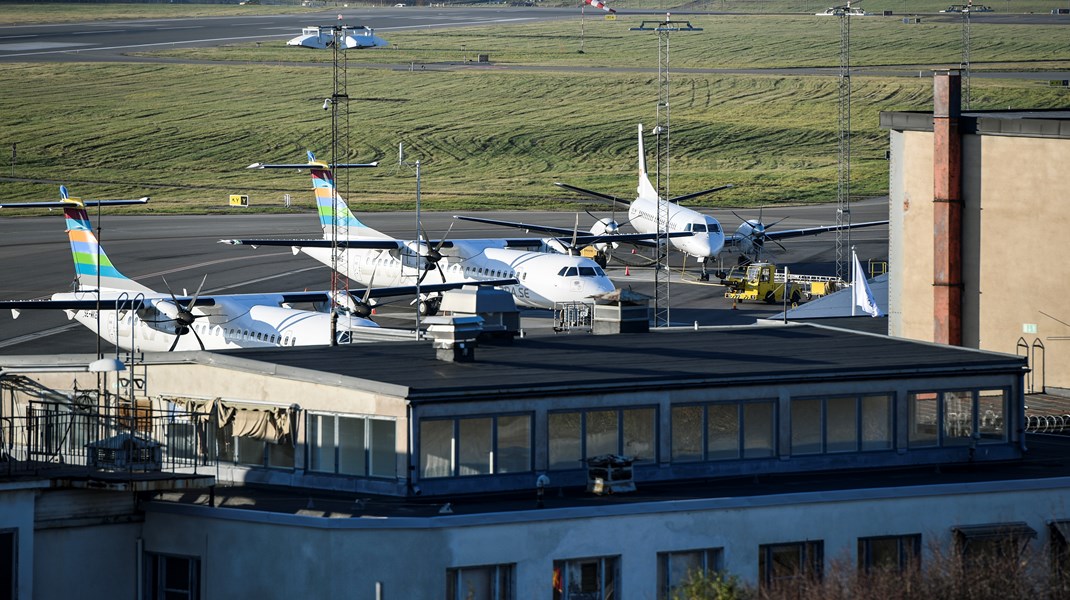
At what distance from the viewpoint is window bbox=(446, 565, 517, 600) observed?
93.1 feet

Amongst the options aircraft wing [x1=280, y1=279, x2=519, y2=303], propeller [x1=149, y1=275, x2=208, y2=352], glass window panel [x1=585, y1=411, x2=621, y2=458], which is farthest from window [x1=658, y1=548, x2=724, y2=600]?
aircraft wing [x1=280, y1=279, x2=519, y2=303]

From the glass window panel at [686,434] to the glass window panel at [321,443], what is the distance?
731 centimetres

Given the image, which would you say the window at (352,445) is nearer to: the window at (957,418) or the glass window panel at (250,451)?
the glass window panel at (250,451)

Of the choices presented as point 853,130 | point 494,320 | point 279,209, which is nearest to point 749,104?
point 853,130

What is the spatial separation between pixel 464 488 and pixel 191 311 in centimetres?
2872

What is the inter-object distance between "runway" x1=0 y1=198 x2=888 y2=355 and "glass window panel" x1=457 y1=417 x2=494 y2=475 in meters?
37.8

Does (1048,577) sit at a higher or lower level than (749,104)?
lower

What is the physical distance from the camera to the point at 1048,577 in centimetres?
2902

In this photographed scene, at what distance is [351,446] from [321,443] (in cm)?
89

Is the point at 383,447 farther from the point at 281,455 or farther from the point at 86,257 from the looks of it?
the point at 86,257

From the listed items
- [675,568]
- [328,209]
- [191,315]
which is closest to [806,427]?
[675,568]

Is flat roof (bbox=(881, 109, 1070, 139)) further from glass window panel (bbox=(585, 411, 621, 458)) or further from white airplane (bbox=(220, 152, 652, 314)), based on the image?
white airplane (bbox=(220, 152, 652, 314))

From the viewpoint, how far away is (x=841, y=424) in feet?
118

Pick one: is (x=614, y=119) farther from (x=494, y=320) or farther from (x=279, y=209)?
(x=494, y=320)
